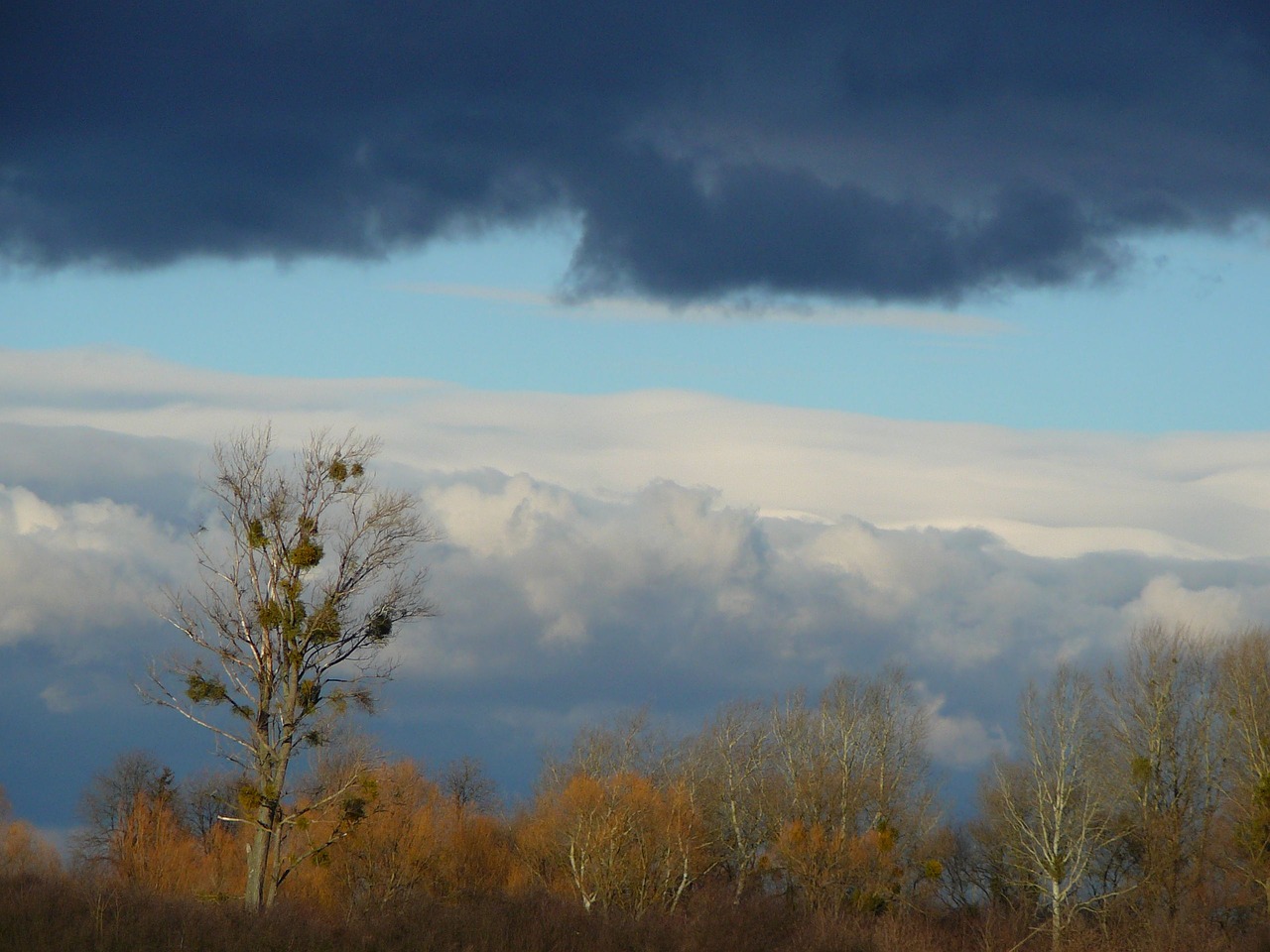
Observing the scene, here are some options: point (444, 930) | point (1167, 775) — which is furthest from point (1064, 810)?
point (444, 930)

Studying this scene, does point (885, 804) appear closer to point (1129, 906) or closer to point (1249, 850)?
point (1129, 906)

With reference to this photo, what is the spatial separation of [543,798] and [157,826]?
77.1 feet

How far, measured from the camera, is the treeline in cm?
3734

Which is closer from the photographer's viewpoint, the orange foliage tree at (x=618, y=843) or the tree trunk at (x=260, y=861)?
the tree trunk at (x=260, y=861)

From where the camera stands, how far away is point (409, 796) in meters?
66.6

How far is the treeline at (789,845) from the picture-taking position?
Answer: 37.3m

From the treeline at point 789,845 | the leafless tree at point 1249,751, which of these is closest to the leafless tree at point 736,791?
the treeline at point 789,845

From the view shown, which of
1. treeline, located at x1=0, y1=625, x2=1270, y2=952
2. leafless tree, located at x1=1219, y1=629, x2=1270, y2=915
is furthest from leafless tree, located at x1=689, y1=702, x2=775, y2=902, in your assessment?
leafless tree, located at x1=1219, y1=629, x2=1270, y2=915

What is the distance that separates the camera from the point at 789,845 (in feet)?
231

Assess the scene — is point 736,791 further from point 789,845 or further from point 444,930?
point 444,930

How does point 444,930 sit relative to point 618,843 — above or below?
above

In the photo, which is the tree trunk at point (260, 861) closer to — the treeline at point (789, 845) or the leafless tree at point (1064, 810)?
the treeline at point (789, 845)

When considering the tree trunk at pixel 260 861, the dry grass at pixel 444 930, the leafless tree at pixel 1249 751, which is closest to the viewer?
the dry grass at pixel 444 930

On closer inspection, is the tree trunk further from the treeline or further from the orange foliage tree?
the orange foliage tree
